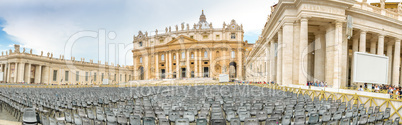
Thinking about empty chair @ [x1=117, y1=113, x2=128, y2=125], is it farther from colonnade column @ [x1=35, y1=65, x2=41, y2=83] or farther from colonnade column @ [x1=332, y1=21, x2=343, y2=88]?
colonnade column @ [x1=35, y1=65, x2=41, y2=83]

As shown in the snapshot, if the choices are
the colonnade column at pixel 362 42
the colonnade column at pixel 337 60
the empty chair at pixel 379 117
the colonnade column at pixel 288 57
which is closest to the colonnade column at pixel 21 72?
the colonnade column at pixel 288 57

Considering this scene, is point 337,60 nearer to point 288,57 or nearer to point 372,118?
point 288,57

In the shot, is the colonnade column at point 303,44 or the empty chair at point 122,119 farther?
the colonnade column at point 303,44

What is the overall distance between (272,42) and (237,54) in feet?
127

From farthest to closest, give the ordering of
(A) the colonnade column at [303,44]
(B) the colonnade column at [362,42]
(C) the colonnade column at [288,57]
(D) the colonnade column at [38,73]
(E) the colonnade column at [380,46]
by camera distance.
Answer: (D) the colonnade column at [38,73], (E) the colonnade column at [380,46], (B) the colonnade column at [362,42], (C) the colonnade column at [288,57], (A) the colonnade column at [303,44]

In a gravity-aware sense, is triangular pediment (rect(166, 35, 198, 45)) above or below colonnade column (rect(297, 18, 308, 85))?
above

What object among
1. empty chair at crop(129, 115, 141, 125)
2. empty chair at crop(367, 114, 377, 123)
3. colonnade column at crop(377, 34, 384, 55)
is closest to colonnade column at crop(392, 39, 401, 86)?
colonnade column at crop(377, 34, 384, 55)

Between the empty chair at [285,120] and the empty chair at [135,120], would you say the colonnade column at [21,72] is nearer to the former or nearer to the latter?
the empty chair at [135,120]

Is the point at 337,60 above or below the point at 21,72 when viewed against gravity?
above

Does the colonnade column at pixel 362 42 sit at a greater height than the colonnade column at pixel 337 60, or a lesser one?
greater

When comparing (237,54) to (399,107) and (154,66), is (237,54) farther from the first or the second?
(399,107)

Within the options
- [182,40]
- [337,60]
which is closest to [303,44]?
[337,60]

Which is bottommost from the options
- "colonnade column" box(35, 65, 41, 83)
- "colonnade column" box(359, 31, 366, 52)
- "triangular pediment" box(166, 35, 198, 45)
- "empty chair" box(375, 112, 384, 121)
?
"colonnade column" box(35, 65, 41, 83)

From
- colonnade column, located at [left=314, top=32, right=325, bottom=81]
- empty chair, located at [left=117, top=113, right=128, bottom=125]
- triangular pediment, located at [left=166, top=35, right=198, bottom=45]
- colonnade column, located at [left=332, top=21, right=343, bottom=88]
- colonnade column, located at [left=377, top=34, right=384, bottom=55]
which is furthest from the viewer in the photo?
triangular pediment, located at [left=166, top=35, right=198, bottom=45]
